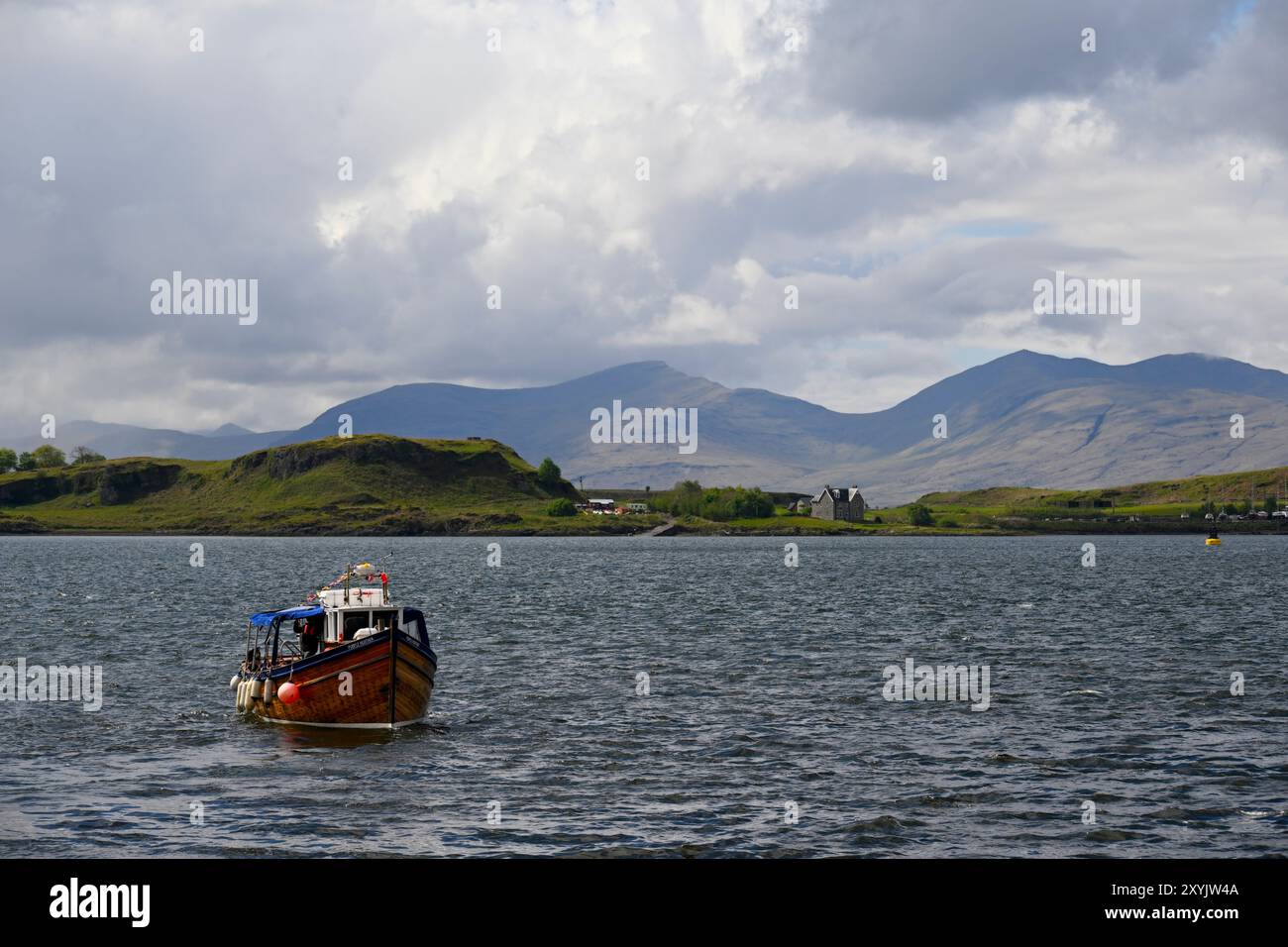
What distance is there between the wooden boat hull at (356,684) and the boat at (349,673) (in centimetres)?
3

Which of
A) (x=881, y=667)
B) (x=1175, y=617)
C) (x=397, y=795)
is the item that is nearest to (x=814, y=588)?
(x=1175, y=617)

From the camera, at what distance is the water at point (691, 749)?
2966 cm

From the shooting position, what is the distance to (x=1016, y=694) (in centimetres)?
5084

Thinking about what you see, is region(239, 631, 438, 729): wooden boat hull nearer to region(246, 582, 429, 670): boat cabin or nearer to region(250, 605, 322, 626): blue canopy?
region(246, 582, 429, 670): boat cabin

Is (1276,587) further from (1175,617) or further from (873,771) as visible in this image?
(873,771)

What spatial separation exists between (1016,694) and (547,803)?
2516 centimetres

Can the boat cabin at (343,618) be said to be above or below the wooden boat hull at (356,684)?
above

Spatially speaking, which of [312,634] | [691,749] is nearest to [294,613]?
[312,634]

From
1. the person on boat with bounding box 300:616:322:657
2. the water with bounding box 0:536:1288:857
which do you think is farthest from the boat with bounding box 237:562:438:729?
the water with bounding box 0:536:1288:857

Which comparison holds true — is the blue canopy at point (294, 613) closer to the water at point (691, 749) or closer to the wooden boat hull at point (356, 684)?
the wooden boat hull at point (356, 684)

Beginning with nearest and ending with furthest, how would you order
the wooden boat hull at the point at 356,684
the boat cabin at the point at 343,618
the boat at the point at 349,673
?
1. the wooden boat hull at the point at 356,684
2. the boat at the point at 349,673
3. the boat cabin at the point at 343,618

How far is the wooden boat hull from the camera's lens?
43.2 m

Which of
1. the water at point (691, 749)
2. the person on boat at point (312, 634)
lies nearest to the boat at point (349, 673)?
the person on boat at point (312, 634)
